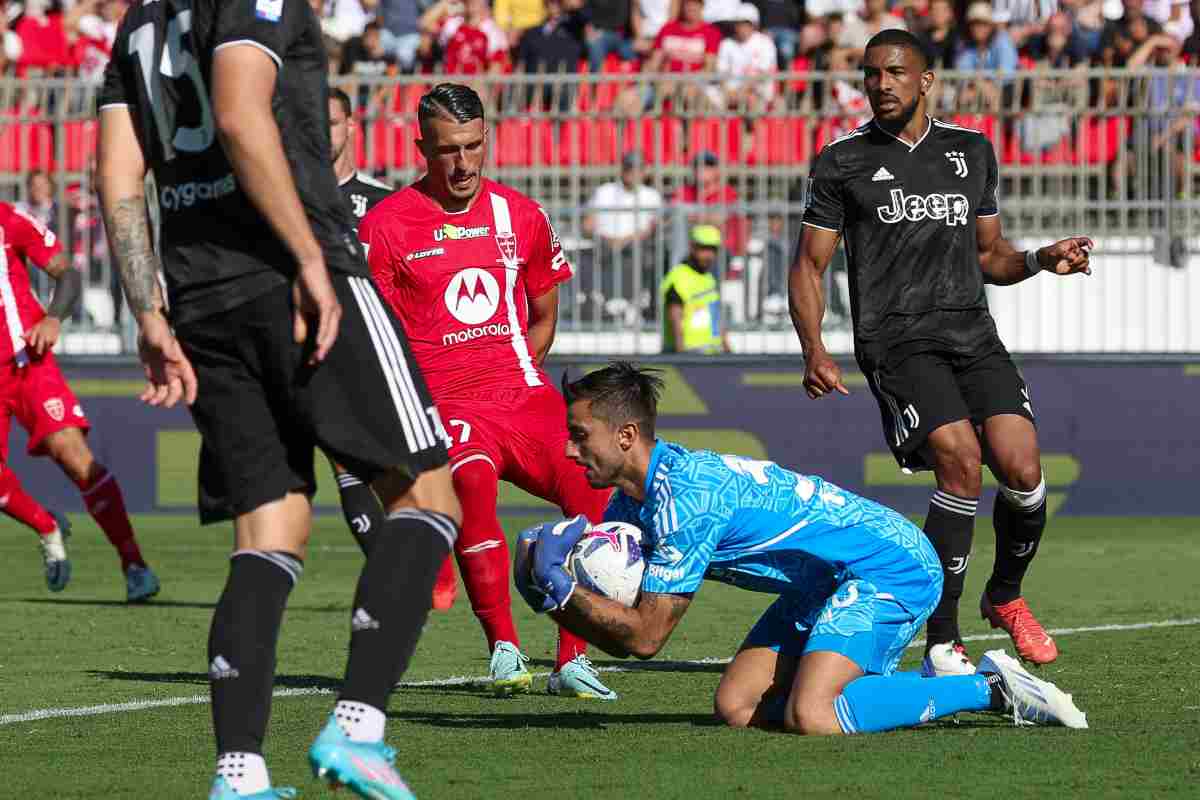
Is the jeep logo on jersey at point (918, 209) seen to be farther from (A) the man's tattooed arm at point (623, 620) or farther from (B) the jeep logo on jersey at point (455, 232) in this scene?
(A) the man's tattooed arm at point (623, 620)

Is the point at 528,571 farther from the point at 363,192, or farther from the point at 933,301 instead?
the point at 363,192

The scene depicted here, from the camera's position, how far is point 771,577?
6.32 meters

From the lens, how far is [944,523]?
7871 mm

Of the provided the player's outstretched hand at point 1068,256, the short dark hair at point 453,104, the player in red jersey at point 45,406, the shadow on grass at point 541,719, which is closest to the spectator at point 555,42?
the player in red jersey at point 45,406

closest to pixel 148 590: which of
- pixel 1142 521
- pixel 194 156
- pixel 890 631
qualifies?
pixel 890 631

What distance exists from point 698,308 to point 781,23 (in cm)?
508

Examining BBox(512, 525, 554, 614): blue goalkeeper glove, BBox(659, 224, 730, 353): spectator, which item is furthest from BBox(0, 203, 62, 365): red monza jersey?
BBox(512, 525, 554, 614): blue goalkeeper glove

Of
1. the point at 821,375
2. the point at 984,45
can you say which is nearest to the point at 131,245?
the point at 821,375

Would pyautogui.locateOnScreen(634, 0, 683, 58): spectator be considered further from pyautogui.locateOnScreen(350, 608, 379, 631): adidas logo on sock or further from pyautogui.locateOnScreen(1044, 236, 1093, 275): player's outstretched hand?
pyautogui.locateOnScreen(350, 608, 379, 631): adidas logo on sock

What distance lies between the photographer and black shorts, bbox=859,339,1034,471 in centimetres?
792

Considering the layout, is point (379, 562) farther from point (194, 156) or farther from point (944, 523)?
point (944, 523)

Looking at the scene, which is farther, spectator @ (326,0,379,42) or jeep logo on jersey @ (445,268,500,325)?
spectator @ (326,0,379,42)

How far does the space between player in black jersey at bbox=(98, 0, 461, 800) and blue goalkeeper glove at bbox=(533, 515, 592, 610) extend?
0.80 m

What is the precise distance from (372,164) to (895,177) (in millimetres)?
8883
